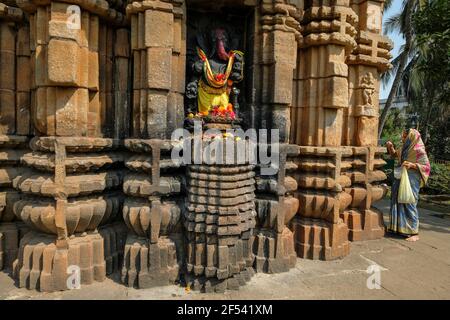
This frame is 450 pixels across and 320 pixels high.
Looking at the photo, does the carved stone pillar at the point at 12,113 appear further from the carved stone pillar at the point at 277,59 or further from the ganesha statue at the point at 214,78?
the carved stone pillar at the point at 277,59

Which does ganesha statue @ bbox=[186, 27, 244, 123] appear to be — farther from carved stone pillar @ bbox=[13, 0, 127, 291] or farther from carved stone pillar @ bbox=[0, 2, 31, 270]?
carved stone pillar @ bbox=[0, 2, 31, 270]

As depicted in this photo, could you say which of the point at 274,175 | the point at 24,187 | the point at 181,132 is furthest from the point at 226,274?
the point at 24,187

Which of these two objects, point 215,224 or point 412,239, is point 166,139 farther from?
point 412,239

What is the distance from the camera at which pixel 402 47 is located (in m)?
22.8

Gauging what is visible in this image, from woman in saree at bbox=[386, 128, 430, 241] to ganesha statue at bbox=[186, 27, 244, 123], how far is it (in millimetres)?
4020

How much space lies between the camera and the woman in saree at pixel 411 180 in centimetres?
629

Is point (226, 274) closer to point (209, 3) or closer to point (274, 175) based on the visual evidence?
point (274, 175)

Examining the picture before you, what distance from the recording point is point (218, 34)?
5.32 metres

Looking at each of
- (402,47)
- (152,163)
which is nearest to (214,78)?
(152,163)

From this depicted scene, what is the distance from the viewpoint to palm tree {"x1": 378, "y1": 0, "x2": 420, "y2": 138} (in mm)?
14016

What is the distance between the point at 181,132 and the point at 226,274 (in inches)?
88.2

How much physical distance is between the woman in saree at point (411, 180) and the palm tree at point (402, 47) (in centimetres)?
845

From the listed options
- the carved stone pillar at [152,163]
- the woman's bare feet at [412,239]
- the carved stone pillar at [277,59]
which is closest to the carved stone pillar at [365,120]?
the woman's bare feet at [412,239]

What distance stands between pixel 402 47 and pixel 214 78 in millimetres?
23635
